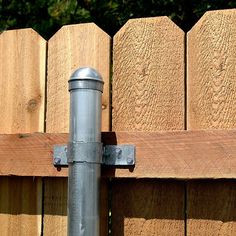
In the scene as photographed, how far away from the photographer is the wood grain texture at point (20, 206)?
2.17m

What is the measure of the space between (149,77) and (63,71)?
34 centimetres

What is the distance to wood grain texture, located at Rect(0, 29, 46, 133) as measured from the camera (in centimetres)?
220

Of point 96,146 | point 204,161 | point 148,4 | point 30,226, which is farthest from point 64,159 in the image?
point 148,4

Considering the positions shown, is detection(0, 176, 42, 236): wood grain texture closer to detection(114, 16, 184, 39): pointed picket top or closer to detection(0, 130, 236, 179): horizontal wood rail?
detection(0, 130, 236, 179): horizontal wood rail

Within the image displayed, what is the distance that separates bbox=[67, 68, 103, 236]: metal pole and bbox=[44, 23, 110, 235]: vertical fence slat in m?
0.19

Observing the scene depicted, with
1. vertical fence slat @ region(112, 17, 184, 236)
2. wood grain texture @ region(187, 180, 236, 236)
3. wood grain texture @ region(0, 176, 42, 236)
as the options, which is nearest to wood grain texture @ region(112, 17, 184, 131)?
vertical fence slat @ region(112, 17, 184, 236)

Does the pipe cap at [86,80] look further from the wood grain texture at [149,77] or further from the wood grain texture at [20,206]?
the wood grain texture at [20,206]

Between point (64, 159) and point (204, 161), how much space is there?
1.58 feet

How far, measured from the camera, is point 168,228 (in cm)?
195

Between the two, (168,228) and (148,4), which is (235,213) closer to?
(168,228)

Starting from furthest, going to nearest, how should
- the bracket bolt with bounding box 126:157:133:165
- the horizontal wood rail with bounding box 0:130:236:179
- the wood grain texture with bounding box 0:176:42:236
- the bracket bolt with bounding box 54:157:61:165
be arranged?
the wood grain texture with bounding box 0:176:42:236, the bracket bolt with bounding box 54:157:61:165, the bracket bolt with bounding box 126:157:133:165, the horizontal wood rail with bounding box 0:130:236:179

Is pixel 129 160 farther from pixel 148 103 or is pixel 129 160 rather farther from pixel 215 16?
pixel 215 16

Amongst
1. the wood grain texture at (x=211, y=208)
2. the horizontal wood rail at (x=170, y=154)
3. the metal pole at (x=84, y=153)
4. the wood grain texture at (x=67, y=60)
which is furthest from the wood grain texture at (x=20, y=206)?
the wood grain texture at (x=211, y=208)

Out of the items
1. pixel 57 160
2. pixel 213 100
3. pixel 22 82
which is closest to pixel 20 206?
pixel 57 160
